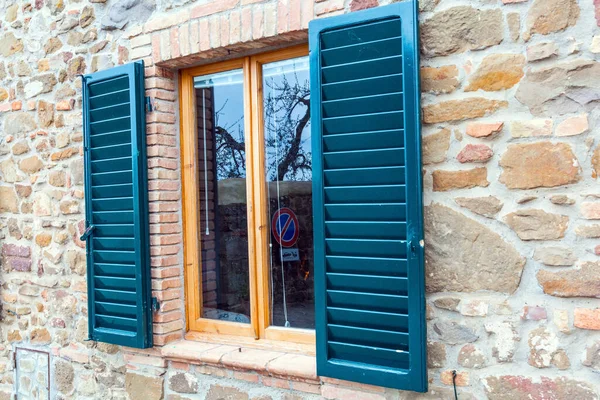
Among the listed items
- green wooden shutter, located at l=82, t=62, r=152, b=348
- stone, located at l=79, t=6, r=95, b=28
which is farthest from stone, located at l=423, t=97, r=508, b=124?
stone, located at l=79, t=6, r=95, b=28

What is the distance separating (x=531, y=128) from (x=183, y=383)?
235 cm

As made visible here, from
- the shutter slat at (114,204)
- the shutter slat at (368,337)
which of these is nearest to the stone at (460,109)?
the shutter slat at (368,337)

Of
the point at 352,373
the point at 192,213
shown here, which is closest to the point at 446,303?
the point at 352,373

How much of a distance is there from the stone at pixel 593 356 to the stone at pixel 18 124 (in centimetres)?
366

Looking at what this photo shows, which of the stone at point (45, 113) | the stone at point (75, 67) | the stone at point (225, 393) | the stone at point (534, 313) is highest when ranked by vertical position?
the stone at point (75, 67)

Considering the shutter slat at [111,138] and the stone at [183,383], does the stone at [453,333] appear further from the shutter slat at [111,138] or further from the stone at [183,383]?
the shutter slat at [111,138]

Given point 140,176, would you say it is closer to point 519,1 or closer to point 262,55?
point 262,55

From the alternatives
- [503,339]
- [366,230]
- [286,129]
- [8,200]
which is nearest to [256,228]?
[286,129]

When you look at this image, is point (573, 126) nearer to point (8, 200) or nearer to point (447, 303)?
point (447, 303)

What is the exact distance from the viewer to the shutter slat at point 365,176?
2621mm

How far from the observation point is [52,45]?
4047 millimetres

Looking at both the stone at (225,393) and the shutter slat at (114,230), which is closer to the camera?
the stone at (225,393)

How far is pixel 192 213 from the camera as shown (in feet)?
11.9

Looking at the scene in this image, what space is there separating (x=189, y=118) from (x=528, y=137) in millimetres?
2018
